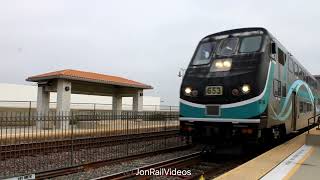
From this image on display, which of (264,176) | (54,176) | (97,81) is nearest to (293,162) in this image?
(264,176)

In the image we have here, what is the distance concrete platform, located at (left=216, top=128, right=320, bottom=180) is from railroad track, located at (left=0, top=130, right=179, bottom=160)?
5899 millimetres

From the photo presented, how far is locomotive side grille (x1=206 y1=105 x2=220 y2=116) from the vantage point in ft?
36.9

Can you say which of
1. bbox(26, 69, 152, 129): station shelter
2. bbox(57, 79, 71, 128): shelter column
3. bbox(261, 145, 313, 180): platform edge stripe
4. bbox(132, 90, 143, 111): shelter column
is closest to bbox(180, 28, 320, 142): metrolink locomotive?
bbox(261, 145, 313, 180): platform edge stripe

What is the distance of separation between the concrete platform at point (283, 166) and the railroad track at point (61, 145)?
5.90 m

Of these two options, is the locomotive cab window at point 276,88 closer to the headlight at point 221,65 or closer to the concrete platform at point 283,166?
the headlight at point 221,65

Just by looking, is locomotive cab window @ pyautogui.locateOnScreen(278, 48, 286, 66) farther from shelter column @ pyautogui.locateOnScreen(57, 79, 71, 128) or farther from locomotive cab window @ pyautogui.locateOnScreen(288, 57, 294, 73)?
shelter column @ pyautogui.locateOnScreen(57, 79, 71, 128)

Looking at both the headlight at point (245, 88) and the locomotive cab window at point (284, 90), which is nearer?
the headlight at point (245, 88)

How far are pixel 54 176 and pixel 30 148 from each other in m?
3.18

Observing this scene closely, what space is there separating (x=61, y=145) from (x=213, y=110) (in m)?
5.83

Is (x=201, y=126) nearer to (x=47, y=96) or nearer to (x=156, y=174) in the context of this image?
(x=156, y=174)

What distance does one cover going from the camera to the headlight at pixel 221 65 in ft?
38.4

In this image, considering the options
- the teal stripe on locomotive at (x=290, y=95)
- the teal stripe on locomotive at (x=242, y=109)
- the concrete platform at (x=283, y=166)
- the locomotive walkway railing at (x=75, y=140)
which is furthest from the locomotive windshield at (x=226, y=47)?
the locomotive walkway railing at (x=75, y=140)

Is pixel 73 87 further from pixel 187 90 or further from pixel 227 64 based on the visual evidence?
pixel 227 64

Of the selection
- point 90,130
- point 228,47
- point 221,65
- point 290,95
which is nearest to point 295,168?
point 221,65
